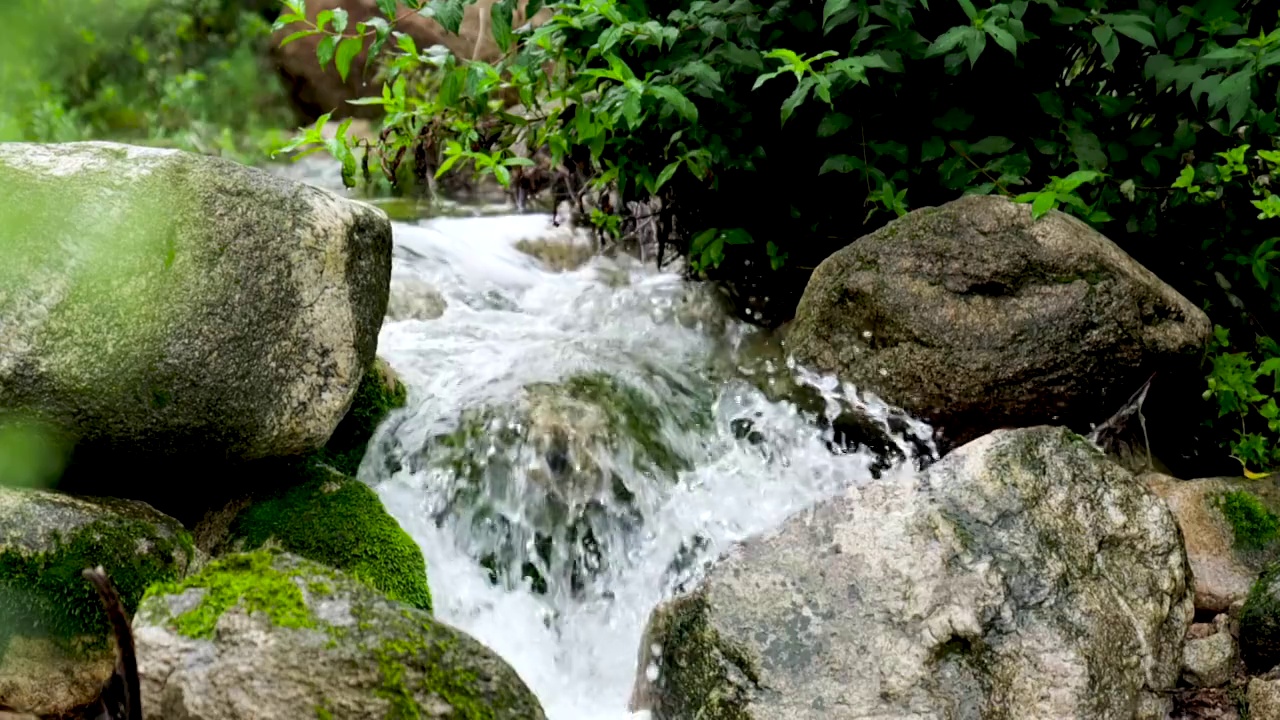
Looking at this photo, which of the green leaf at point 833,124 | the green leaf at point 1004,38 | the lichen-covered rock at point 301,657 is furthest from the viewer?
the green leaf at point 833,124

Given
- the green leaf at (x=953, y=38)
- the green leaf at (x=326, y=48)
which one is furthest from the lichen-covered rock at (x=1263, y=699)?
the green leaf at (x=326, y=48)

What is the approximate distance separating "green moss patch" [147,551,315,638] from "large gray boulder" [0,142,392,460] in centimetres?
72

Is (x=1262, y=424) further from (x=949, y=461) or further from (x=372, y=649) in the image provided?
(x=372, y=649)

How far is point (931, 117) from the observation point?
406 cm

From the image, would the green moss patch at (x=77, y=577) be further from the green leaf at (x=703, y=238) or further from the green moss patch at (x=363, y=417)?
the green leaf at (x=703, y=238)

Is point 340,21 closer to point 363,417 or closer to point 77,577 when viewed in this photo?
point 363,417

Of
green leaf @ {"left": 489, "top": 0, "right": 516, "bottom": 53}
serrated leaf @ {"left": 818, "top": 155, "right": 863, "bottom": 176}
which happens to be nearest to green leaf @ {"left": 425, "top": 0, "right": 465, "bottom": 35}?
green leaf @ {"left": 489, "top": 0, "right": 516, "bottom": 53}

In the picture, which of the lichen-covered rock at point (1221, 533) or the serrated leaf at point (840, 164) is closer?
the lichen-covered rock at point (1221, 533)

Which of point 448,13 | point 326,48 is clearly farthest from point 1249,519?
point 326,48

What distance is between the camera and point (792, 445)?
3893 millimetres

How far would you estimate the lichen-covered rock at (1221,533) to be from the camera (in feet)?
10.7

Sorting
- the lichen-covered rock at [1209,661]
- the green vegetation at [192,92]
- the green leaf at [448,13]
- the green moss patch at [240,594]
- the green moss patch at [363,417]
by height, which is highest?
the green leaf at [448,13]

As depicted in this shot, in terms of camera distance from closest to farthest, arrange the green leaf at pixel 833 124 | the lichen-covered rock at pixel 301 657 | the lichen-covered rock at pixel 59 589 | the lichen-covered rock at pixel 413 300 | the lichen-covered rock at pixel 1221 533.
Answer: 1. the lichen-covered rock at pixel 301 657
2. the lichen-covered rock at pixel 59 589
3. the lichen-covered rock at pixel 1221 533
4. the green leaf at pixel 833 124
5. the lichen-covered rock at pixel 413 300

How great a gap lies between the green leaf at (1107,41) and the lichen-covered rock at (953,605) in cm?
139
